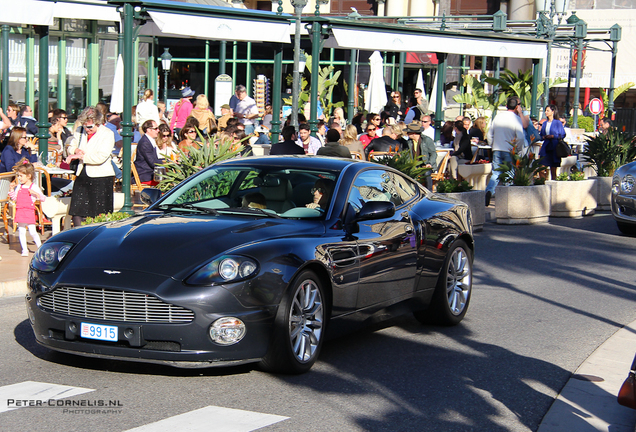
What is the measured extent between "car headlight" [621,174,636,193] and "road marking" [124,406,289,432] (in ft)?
34.8

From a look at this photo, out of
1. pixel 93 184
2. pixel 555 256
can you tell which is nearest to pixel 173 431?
pixel 93 184

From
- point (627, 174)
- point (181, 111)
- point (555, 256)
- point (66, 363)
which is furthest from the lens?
point (181, 111)

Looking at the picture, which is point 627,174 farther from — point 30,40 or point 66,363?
point 30,40

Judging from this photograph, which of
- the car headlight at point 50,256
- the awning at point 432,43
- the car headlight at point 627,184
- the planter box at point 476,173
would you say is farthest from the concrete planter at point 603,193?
the car headlight at point 50,256

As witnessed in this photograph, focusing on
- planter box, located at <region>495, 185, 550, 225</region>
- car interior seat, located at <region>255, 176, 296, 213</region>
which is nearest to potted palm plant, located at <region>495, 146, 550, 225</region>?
planter box, located at <region>495, 185, 550, 225</region>

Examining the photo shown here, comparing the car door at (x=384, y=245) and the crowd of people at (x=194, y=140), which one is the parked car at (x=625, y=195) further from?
the car door at (x=384, y=245)

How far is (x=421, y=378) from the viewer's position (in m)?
5.96

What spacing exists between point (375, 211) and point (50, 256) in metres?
2.33

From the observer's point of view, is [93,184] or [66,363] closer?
[66,363]

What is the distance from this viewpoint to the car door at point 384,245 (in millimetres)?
6520

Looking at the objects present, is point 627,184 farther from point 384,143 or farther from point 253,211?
point 253,211

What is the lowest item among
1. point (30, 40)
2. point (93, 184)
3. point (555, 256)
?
point (555, 256)

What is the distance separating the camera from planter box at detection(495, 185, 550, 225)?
1573 cm

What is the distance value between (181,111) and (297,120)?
358 cm
